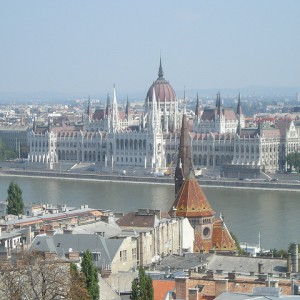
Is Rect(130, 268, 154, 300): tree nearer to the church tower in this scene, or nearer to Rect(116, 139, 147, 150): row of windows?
the church tower

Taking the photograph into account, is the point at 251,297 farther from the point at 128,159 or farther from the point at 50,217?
the point at 128,159

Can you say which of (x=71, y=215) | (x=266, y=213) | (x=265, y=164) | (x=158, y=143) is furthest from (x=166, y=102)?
(x=71, y=215)

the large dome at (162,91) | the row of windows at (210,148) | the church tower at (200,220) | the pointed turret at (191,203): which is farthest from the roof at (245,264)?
the large dome at (162,91)

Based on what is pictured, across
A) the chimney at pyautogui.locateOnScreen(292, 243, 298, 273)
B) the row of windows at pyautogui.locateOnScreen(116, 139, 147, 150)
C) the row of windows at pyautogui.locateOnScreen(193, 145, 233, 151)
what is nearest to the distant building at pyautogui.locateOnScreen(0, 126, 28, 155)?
the row of windows at pyautogui.locateOnScreen(116, 139, 147, 150)

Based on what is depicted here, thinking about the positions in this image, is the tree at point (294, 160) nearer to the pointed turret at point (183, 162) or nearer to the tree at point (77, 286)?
the pointed turret at point (183, 162)

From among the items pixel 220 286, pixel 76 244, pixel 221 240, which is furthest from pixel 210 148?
pixel 220 286
